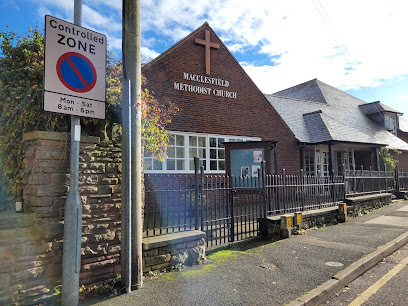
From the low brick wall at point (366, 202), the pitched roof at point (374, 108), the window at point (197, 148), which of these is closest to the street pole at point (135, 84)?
the window at point (197, 148)

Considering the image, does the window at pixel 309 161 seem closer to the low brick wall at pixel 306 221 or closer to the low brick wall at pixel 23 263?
the low brick wall at pixel 306 221

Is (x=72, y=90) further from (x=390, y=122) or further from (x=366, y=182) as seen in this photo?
(x=390, y=122)

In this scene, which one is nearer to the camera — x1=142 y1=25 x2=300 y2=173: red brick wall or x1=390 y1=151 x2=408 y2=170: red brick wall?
x1=142 y1=25 x2=300 y2=173: red brick wall

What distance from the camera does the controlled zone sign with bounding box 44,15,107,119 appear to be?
11.2 ft

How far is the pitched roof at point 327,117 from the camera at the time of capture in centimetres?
1573

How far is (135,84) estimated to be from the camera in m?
4.25

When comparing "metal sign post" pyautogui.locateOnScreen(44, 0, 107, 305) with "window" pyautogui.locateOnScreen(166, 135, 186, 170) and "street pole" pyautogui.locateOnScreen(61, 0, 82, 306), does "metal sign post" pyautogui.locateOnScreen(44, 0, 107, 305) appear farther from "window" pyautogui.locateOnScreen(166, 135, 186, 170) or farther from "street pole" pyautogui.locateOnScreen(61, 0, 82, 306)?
"window" pyautogui.locateOnScreen(166, 135, 186, 170)

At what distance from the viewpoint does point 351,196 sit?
36.3 ft

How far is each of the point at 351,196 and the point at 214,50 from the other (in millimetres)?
8310

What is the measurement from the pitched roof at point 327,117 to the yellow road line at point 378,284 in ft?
32.5

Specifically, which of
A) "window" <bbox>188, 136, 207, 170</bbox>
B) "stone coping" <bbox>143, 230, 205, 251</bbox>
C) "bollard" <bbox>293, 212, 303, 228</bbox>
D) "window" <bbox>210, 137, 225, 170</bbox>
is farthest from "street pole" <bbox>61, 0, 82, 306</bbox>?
"window" <bbox>210, 137, 225, 170</bbox>

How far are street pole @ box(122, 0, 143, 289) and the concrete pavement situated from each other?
61 centimetres

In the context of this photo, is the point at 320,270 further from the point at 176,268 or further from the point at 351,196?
the point at 351,196

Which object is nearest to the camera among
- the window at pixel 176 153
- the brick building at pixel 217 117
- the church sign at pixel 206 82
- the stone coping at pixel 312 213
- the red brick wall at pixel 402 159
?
the stone coping at pixel 312 213
